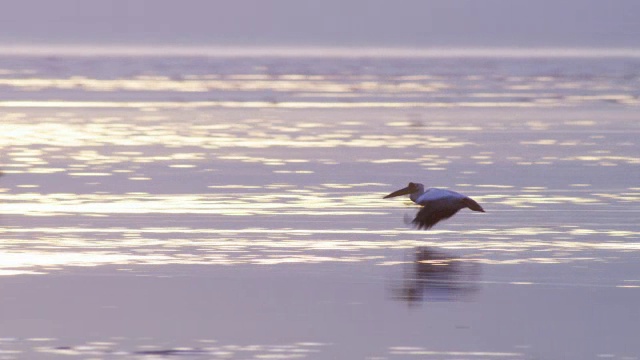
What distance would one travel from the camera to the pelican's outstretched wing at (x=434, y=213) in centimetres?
1271

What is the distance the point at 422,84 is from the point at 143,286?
34.1 meters

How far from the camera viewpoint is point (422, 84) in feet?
145

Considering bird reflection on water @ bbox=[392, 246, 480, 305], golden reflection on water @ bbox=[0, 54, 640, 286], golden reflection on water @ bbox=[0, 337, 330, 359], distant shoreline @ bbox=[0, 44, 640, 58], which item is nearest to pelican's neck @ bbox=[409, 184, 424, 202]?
golden reflection on water @ bbox=[0, 54, 640, 286]

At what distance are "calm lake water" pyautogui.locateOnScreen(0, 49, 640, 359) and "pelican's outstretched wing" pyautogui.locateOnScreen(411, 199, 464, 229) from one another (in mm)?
167

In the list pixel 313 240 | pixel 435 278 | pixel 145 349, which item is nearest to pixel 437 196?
pixel 313 240

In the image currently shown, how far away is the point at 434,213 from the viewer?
12.7 meters

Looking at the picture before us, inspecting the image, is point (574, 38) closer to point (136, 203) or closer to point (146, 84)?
point (146, 84)

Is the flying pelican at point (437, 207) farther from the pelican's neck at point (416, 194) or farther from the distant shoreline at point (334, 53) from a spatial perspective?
the distant shoreline at point (334, 53)

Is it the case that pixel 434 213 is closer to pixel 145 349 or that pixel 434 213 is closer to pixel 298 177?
pixel 145 349

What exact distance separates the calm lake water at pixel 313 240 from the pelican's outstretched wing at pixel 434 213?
Result: 167 millimetres

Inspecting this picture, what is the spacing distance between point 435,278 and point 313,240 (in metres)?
1.82

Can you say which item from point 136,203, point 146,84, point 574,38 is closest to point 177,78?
point 146,84

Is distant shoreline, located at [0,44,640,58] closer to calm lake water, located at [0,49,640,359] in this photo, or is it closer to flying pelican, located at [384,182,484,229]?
calm lake water, located at [0,49,640,359]

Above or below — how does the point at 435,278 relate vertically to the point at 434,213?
below
